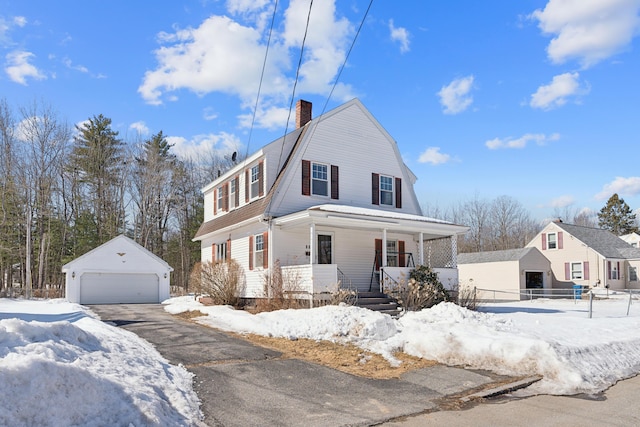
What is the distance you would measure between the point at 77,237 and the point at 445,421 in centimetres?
3571

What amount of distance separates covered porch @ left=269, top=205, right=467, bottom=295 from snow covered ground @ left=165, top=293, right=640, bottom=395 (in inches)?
111

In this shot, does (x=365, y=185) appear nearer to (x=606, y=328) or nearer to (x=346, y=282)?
(x=346, y=282)

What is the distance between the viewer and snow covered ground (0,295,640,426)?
14.3 ft

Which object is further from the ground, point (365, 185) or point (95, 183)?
point (95, 183)

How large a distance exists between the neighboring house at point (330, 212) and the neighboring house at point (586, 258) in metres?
Result: 20.6

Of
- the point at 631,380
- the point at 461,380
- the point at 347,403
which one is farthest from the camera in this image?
the point at 631,380

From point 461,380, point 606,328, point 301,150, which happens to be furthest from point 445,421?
point 301,150

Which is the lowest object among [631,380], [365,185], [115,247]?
[631,380]

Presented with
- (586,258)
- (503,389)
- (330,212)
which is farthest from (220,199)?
(586,258)

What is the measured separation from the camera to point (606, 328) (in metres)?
12.0

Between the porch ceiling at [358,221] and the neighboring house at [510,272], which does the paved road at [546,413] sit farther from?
the neighboring house at [510,272]

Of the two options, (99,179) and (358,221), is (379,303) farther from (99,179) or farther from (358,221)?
(99,179)

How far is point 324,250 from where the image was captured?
1794 cm

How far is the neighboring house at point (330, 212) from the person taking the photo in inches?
653
